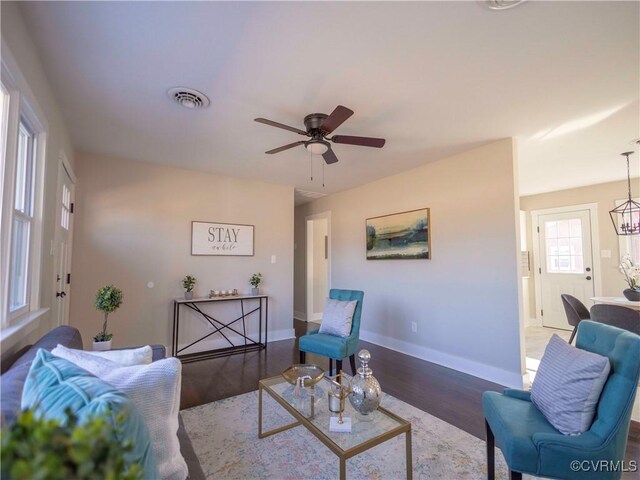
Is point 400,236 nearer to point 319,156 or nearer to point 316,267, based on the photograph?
point 319,156

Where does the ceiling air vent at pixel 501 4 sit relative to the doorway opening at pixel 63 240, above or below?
above

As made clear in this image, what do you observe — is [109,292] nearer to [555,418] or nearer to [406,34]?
[406,34]

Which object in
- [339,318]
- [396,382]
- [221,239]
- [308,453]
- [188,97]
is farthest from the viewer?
[221,239]

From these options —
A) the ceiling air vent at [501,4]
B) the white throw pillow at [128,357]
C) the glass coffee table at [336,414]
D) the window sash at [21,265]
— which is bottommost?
the glass coffee table at [336,414]

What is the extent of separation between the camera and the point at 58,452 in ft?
1.64

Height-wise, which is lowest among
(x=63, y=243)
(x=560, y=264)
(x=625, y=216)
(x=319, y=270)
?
(x=319, y=270)

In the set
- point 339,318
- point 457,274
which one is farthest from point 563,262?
point 339,318

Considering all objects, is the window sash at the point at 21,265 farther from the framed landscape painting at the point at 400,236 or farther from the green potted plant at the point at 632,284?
the green potted plant at the point at 632,284

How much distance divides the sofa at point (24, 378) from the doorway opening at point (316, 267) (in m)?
4.44

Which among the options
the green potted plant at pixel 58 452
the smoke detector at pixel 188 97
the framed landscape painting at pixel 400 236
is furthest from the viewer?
the framed landscape painting at pixel 400 236

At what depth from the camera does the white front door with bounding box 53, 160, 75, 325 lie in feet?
8.47

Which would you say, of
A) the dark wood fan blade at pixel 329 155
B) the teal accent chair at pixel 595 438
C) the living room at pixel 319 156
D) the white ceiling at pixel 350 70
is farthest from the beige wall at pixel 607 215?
the dark wood fan blade at pixel 329 155

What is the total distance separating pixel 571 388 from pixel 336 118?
6.63 ft

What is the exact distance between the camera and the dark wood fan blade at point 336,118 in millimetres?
2016
